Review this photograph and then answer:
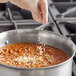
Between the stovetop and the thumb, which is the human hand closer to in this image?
the thumb

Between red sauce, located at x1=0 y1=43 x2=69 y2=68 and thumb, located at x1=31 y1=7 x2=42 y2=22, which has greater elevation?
thumb, located at x1=31 y1=7 x2=42 y2=22

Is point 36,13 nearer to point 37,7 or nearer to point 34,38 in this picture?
point 37,7

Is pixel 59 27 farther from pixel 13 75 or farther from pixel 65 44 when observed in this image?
pixel 13 75

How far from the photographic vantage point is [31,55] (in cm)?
92

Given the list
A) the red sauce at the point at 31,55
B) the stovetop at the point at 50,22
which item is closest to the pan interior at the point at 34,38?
the red sauce at the point at 31,55

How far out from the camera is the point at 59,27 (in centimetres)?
129

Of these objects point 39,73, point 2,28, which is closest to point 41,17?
point 39,73

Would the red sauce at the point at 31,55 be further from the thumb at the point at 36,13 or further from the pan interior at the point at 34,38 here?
the thumb at the point at 36,13

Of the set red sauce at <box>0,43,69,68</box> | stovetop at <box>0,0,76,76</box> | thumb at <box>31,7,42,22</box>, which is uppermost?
thumb at <box>31,7,42,22</box>

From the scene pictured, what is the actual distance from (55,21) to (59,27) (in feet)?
0.37

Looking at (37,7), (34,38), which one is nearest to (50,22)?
(34,38)

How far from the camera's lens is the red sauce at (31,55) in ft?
2.72

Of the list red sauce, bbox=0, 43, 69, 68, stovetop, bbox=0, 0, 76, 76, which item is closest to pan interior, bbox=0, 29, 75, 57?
red sauce, bbox=0, 43, 69, 68

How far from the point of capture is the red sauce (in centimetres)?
83
